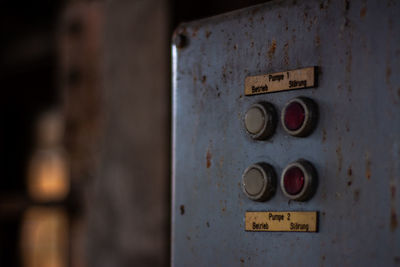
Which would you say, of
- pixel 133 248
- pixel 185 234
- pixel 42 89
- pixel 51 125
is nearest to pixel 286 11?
pixel 185 234

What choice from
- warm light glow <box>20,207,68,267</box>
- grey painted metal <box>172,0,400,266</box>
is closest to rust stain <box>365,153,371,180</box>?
grey painted metal <box>172,0,400,266</box>

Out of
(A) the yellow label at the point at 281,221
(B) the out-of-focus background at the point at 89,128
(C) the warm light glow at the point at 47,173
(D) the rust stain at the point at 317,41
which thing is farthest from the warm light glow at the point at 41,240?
(D) the rust stain at the point at 317,41

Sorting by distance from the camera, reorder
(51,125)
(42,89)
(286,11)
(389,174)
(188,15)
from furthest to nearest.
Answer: (51,125) → (42,89) → (188,15) → (286,11) → (389,174)

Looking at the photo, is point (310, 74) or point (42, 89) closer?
point (310, 74)

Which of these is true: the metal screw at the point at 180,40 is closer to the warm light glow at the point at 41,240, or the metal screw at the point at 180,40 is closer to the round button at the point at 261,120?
the round button at the point at 261,120

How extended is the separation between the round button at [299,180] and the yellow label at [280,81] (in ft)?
0.34

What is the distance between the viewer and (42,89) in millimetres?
3838

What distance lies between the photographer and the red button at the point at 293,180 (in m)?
0.74

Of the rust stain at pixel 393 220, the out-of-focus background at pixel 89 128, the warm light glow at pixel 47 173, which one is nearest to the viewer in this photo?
the rust stain at pixel 393 220

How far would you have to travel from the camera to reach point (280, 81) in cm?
79

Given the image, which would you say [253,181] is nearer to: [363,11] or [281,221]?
[281,221]

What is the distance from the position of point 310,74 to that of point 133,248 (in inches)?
58.7

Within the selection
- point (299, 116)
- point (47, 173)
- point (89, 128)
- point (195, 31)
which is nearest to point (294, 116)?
point (299, 116)

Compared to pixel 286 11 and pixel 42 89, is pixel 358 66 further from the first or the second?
pixel 42 89
